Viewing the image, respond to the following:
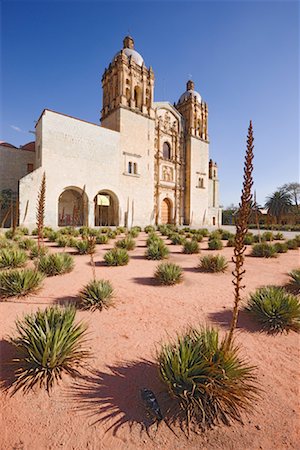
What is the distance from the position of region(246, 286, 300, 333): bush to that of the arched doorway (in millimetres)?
24922

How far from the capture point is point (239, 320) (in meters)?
3.44

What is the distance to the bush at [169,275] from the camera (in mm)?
5242

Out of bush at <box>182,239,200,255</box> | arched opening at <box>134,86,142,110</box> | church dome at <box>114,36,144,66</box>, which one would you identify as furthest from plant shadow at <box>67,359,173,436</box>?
church dome at <box>114,36,144,66</box>

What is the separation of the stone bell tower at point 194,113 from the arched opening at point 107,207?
52.6 feet

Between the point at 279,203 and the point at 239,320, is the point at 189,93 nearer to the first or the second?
the point at 279,203

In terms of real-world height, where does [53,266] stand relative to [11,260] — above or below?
below

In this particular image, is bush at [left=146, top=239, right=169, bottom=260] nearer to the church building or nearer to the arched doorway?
the church building

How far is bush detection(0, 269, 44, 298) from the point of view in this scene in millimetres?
4184

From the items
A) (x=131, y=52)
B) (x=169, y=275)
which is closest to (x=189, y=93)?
(x=131, y=52)

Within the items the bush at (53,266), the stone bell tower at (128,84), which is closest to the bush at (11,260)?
the bush at (53,266)

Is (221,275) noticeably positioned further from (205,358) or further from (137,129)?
(137,129)

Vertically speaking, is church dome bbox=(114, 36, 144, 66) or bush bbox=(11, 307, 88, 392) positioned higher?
church dome bbox=(114, 36, 144, 66)

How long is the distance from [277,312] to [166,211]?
86.3 feet

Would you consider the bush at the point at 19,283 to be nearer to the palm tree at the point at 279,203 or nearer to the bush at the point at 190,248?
the bush at the point at 190,248
